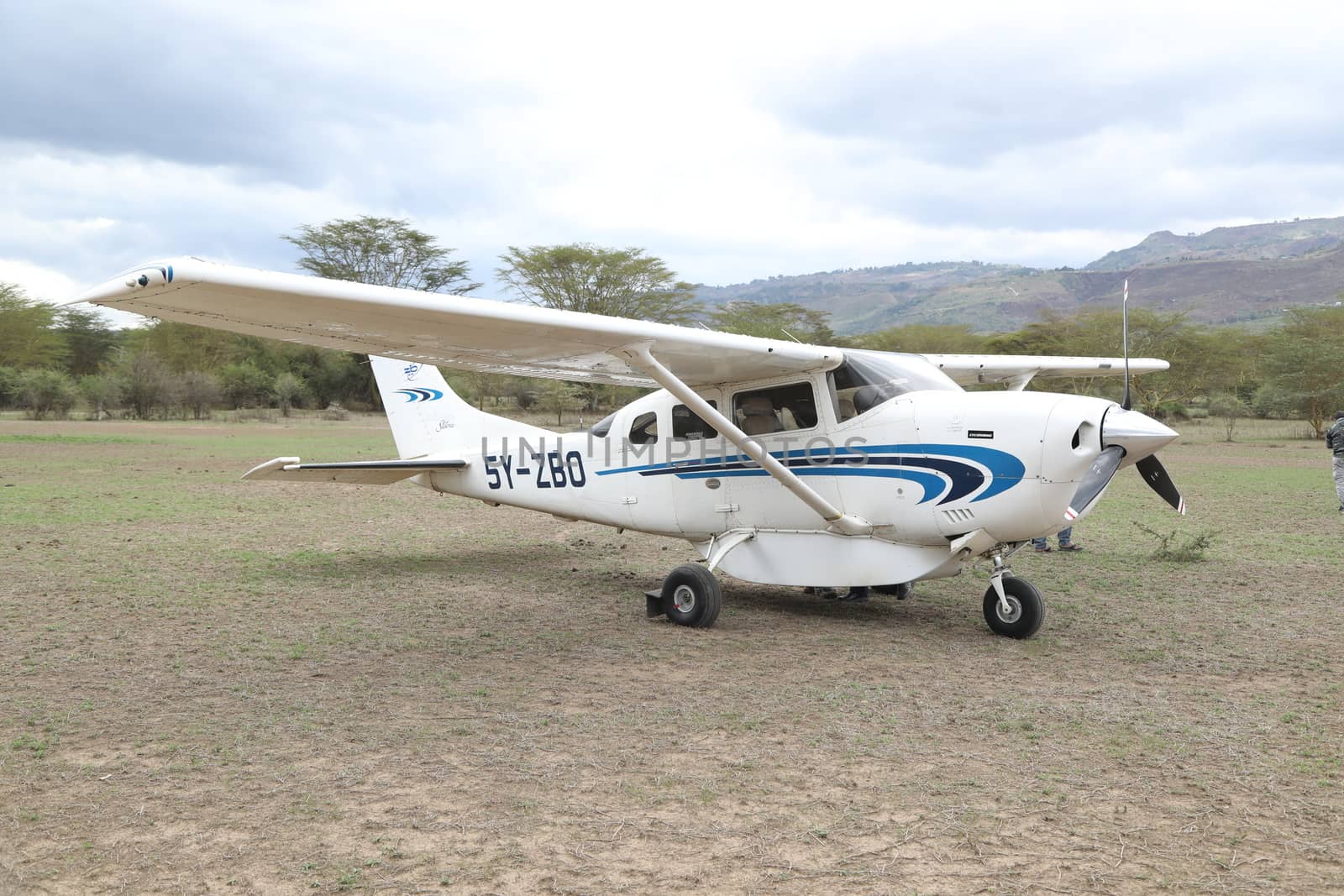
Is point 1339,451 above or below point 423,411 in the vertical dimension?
below

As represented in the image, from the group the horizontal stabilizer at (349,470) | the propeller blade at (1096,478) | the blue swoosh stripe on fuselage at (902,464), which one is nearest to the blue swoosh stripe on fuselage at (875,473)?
the blue swoosh stripe on fuselage at (902,464)

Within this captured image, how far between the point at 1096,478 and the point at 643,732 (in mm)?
3727

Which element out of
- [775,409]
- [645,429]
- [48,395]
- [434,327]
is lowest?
[645,429]

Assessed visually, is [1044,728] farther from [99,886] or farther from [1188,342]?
[1188,342]

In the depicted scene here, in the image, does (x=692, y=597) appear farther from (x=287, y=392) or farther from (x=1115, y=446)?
(x=287, y=392)

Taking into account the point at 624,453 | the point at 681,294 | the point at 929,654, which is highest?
the point at 681,294

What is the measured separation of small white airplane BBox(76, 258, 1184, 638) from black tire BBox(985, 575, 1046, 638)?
14mm

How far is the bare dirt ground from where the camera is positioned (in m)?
3.51

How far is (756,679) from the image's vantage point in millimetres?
6164

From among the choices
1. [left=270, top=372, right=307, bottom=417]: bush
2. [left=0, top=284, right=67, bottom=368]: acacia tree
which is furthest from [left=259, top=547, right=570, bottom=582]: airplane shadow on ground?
→ [left=0, top=284, right=67, bottom=368]: acacia tree

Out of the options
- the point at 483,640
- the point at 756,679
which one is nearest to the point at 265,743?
the point at 483,640

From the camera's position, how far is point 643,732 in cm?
504

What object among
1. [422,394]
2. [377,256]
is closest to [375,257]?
[377,256]

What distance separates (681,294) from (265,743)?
5831 centimetres
